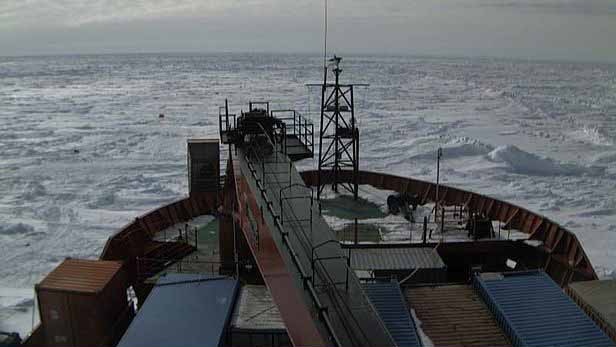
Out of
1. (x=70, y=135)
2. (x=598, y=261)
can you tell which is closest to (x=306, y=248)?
(x=598, y=261)

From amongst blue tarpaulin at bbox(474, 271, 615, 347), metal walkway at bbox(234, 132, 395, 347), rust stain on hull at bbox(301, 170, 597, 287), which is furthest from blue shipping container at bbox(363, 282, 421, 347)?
rust stain on hull at bbox(301, 170, 597, 287)

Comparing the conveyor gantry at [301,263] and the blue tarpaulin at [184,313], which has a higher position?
the conveyor gantry at [301,263]

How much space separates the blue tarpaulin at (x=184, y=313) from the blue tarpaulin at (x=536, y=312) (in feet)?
19.0

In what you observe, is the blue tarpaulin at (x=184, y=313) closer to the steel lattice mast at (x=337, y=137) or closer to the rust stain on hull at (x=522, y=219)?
the steel lattice mast at (x=337, y=137)

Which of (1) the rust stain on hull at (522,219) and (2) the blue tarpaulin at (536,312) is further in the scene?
(1) the rust stain on hull at (522,219)

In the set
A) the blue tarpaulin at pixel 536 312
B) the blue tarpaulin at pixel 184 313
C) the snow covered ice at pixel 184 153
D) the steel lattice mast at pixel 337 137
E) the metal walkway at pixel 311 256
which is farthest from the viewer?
the snow covered ice at pixel 184 153

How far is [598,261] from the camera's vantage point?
22547 mm

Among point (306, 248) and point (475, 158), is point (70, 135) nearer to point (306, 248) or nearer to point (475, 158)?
point (475, 158)

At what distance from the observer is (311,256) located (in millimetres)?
7285

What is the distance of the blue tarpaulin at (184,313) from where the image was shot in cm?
952

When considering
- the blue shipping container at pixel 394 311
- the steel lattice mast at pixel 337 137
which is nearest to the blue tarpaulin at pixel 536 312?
the blue shipping container at pixel 394 311

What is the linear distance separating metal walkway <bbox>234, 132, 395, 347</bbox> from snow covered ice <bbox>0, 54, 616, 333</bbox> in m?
11.4

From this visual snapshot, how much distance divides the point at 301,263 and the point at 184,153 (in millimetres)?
35305

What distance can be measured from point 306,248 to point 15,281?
16.4m
